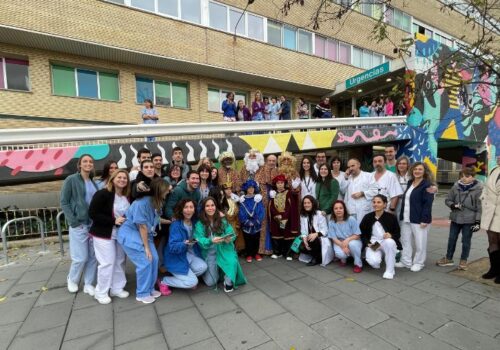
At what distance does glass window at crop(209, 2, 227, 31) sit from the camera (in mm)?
12406

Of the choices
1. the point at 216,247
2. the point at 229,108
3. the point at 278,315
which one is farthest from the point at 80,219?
the point at 229,108

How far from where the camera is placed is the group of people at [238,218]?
11.5 ft

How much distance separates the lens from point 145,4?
10922mm

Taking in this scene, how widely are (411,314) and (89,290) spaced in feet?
13.5

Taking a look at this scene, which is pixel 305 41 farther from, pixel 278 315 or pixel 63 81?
pixel 278 315

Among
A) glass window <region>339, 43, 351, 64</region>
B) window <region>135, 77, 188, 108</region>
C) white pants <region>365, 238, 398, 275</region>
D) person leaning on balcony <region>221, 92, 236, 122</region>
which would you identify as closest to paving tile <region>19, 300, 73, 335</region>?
white pants <region>365, 238, 398, 275</region>

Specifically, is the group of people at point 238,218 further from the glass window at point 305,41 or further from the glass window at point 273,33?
the glass window at point 305,41

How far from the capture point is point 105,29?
32.7 feet

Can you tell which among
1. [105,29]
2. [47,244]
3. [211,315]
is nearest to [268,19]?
[105,29]

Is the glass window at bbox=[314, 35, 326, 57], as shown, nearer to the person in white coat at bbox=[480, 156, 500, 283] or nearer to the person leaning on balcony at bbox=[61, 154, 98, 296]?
the person in white coat at bbox=[480, 156, 500, 283]

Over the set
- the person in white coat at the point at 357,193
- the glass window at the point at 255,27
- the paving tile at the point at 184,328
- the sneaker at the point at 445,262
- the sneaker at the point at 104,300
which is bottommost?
the sneaker at the point at 445,262

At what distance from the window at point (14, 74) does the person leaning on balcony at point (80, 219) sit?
8.74 m

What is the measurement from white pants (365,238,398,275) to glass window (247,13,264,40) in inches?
498

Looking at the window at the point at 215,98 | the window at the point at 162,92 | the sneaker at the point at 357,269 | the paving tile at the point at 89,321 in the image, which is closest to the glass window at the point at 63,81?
the window at the point at 162,92
